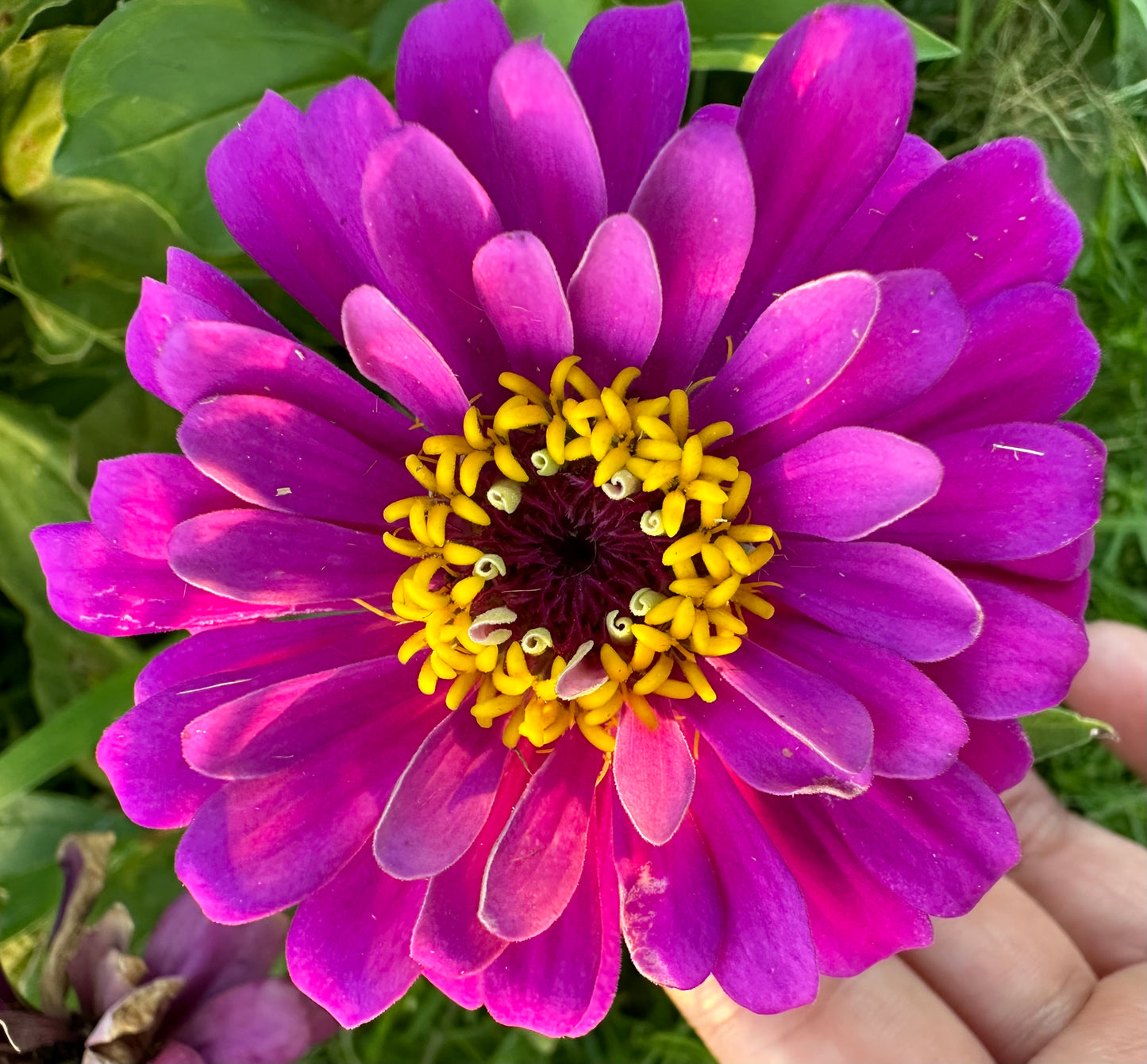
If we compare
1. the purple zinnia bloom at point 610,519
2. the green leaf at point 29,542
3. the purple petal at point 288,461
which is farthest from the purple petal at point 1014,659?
→ the green leaf at point 29,542

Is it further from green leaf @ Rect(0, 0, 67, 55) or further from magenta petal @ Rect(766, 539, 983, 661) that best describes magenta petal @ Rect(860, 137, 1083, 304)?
green leaf @ Rect(0, 0, 67, 55)

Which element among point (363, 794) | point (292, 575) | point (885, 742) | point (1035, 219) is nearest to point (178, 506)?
point (292, 575)

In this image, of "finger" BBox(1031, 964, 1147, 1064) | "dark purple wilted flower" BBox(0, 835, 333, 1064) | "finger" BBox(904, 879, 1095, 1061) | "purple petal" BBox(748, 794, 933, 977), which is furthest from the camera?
"finger" BBox(904, 879, 1095, 1061)

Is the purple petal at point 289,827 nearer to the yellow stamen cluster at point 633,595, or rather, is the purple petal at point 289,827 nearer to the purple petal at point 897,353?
the yellow stamen cluster at point 633,595

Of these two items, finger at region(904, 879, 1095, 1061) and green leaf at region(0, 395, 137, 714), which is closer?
green leaf at region(0, 395, 137, 714)

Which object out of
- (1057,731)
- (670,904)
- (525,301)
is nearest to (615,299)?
(525,301)

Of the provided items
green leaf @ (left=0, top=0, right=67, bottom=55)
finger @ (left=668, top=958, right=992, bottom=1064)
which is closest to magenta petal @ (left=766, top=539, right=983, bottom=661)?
finger @ (left=668, top=958, right=992, bottom=1064)

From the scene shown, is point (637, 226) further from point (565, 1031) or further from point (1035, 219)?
point (565, 1031)
